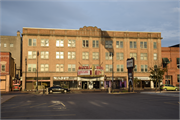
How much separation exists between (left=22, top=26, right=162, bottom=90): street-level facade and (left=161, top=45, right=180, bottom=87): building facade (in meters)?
3.80

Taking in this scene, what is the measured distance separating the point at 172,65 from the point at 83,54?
104 ft

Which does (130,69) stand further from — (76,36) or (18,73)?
(18,73)

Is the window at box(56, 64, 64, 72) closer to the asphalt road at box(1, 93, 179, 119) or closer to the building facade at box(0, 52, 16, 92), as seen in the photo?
the building facade at box(0, 52, 16, 92)

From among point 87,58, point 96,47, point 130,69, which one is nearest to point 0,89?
point 87,58

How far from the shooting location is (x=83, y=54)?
65938 millimetres

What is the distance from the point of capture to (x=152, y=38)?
231ft

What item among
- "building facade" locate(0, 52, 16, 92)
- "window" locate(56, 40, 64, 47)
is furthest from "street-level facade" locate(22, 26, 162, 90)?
"building facade" locate(0, 52, 16, 92)

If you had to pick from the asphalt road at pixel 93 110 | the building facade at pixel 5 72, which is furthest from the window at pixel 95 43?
the asphalt road at pixel 93 110

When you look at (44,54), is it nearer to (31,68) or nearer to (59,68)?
(31,68)

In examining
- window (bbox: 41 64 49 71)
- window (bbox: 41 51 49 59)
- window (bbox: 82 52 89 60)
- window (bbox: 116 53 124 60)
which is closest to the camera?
window (bbox: 41 64 49 71)

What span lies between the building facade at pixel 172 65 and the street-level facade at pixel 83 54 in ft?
12.5

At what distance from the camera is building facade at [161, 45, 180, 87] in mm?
70794

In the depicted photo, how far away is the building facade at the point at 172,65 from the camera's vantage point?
70.8m

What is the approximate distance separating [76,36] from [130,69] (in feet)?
84.6
